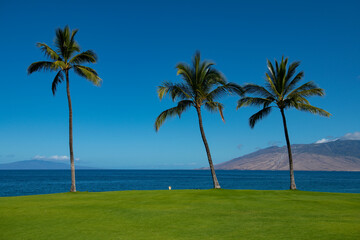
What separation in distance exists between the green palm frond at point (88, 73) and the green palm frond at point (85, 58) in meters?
0.51

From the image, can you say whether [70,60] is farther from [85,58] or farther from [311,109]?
[311,109]

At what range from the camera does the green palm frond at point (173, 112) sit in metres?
24.8

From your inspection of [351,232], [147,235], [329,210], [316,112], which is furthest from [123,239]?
[316,112]

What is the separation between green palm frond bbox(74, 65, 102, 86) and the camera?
22938 mm

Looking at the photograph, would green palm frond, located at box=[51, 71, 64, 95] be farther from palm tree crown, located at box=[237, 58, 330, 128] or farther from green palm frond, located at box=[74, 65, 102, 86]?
palm tree crown, located at box=[237, 58, 330, 128]

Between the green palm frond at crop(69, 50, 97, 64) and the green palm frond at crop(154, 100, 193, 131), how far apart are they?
6778 millimetres

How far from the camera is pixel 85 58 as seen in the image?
23219mm

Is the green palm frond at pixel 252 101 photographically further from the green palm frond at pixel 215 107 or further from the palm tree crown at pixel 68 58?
the palm tree crown at pixel 68 58

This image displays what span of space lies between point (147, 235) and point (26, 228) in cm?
379

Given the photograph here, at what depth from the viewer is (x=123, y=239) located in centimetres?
760

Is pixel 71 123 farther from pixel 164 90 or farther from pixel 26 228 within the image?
pixel 26 228

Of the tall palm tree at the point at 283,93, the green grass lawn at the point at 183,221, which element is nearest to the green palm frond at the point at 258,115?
the tall palm tree at the point at 283,93

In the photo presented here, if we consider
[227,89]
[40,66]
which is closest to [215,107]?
[227,89]

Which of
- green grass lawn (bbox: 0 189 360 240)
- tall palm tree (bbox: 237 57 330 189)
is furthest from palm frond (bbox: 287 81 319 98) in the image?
green grass lawn (bbox: 0 189 360 240)
